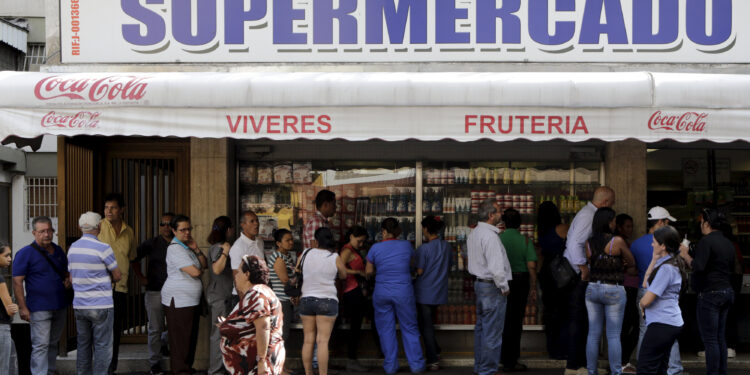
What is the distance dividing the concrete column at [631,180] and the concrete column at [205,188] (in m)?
4.40

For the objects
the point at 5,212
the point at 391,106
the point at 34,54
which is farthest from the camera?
the point at 34,54

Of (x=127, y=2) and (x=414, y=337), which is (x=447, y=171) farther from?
(x=127, y=2)

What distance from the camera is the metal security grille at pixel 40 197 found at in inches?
791

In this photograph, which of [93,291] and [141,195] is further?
[141,195]

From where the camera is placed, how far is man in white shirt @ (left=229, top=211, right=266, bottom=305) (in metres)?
8.03

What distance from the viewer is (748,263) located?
1038 cm

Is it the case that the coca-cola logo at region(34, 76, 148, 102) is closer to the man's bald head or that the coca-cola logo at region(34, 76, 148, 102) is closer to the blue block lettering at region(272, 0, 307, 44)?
the blue block lettering at region(272, 0, 307, 44)

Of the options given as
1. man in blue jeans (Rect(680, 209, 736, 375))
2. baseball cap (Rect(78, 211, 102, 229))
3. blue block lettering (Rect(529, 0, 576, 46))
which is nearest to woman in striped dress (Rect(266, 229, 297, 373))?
baseball cap (Rect(78, 211, 102, 229))

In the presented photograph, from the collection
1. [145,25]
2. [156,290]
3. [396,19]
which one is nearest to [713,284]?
[396,19]

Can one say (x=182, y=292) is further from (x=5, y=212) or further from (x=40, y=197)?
(x=5, y=212)

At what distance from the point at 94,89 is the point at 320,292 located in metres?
2.85

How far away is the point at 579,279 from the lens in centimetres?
819

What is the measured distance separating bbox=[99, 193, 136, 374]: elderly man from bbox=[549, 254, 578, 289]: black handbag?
4584mm

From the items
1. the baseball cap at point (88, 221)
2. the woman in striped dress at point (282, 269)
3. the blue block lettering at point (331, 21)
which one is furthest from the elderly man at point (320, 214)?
the baseball cap at point (88, 221)
